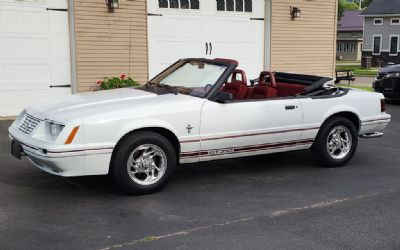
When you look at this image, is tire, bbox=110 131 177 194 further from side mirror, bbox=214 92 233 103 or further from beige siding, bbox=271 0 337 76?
beige siding, bbox=271 0 337 76

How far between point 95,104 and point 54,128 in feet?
1.92

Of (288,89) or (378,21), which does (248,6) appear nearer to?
(288,89)

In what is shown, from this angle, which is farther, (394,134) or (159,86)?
(394,134)

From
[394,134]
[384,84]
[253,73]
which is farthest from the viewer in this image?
[384,84]

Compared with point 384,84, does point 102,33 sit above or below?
above

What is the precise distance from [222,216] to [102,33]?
7.19 metres

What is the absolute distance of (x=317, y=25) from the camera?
47.8 feet

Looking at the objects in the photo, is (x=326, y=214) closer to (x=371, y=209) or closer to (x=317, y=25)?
(x=371, y=209)

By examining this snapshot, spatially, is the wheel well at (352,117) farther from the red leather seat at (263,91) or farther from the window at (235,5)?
the window at (235,5)

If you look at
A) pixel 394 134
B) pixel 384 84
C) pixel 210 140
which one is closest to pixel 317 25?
pixel 384 84

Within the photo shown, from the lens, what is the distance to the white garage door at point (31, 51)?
10211mm

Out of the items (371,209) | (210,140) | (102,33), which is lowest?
(371,209)

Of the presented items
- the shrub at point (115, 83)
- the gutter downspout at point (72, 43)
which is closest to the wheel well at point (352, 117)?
the shrub at point (115, 83)

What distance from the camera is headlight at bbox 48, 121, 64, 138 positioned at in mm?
5148
